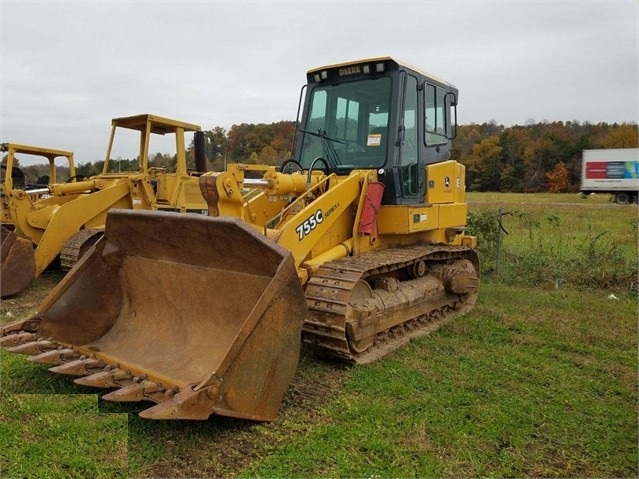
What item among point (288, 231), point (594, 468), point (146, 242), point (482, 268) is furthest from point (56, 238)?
point (594, 468)

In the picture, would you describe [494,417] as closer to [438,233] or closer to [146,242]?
[146,242]

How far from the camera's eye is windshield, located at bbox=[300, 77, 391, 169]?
20.1ft

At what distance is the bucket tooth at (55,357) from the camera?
404 cm

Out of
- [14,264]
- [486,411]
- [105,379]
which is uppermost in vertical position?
[14,264]

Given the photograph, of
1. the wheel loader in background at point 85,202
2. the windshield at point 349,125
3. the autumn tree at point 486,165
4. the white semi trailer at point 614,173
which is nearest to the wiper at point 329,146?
the windshield at point 349,125

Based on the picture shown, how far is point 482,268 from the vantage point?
992 centimetres

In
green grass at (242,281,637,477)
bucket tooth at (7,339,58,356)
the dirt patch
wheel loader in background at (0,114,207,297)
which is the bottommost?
green grass at (242,281,637,477)

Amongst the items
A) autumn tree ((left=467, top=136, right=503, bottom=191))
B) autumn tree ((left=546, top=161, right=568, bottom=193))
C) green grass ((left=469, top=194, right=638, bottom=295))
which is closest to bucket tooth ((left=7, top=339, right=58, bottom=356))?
green grass ((left=469, top=194, right=638, bottom=295))

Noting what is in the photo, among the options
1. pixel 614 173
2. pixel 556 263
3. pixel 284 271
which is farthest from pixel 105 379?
pixel 614 173

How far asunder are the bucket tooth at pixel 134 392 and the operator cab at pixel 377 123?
124 inches

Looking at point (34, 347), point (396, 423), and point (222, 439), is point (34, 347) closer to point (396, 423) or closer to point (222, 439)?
point (222, 439)

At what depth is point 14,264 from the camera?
26.2 ft

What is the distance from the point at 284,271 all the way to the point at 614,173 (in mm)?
40358

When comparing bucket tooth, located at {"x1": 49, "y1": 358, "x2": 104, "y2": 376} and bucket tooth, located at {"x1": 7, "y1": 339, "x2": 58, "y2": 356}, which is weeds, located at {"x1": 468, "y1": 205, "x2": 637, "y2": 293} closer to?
Result: bucket tooth, located at {"x1": 49, "y1": 358, "x2": 104, "y2": 376}
